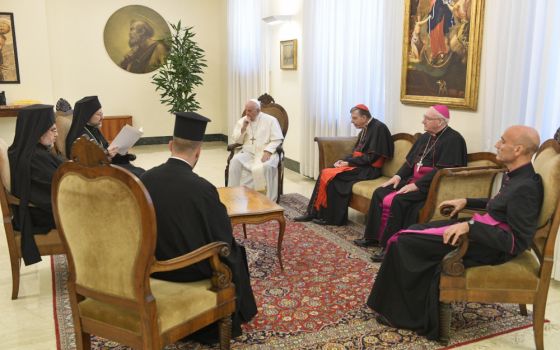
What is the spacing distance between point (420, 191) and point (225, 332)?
2364 millimetres

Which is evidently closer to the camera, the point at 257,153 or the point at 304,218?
the point at 304,218

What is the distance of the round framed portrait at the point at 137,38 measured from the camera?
9891 mm

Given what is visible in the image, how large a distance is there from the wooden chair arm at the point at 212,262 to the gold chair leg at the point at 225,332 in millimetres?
236

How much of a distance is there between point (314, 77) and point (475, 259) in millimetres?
4596

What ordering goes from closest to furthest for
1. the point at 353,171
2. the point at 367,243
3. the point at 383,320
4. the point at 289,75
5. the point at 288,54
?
the point at 383,320 → the point at 367,243 → the point at 353,171 → the point at 288,54 → the point at 289,75

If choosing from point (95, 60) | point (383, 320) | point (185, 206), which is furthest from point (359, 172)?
point (95, 60)

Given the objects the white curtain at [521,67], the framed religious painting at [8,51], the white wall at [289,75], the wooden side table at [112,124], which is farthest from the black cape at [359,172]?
the framed religious painting at [8,51]

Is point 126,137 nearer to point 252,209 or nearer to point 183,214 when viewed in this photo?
point 252,209

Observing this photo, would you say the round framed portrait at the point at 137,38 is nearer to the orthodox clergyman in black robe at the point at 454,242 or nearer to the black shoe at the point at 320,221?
the black shoe at the point at 320,221

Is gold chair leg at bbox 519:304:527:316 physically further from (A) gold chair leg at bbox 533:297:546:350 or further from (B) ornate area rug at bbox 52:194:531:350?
(A) gold chair leg at bbox 533:297:546:350

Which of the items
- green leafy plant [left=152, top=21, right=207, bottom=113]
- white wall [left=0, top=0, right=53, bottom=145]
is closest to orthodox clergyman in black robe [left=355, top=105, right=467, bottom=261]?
green leafy plant [left=152, top=21, right=207, bottom=113]

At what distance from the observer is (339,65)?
21.4 feet

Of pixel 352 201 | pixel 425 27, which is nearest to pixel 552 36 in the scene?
pixel 425 27

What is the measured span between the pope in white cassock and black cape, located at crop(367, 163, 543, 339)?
281cm
